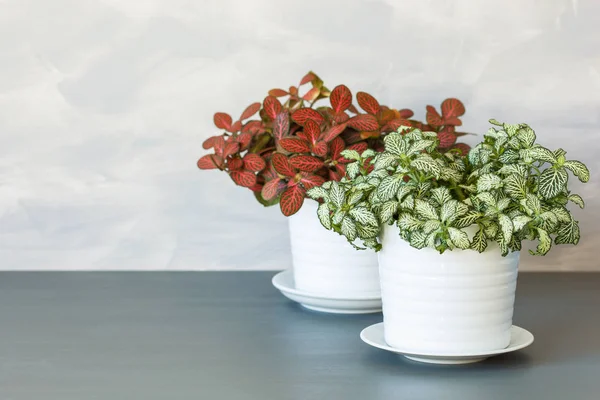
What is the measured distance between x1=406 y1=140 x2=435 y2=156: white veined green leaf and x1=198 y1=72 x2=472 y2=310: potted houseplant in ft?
0.74

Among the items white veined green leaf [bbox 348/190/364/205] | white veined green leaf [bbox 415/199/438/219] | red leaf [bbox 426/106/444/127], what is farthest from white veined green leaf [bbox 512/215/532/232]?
red leaf [bbox 426/106/444/127]

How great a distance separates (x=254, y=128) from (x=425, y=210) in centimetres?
47

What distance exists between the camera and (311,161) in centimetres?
128

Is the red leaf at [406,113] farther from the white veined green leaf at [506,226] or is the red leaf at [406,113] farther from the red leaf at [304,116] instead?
the white veined green leaf at [506,226]

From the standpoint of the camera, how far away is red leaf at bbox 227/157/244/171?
54.6 inches

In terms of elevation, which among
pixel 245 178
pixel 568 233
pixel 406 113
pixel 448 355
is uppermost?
pixel 406 113

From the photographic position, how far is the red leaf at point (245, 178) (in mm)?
1367

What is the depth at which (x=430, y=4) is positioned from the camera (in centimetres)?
169

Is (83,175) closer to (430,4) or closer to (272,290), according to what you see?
(272,290)

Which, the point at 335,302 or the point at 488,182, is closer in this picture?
the point at 488,182

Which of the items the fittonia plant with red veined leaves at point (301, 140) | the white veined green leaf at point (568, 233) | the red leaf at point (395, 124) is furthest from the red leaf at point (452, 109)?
the white veined green leaf at point (568, 233)

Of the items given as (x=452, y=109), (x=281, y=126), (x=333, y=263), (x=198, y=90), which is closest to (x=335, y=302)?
(x=333, y=263)

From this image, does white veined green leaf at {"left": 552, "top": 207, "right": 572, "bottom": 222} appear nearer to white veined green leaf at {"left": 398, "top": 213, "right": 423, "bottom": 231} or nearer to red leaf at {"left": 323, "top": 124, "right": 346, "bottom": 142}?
white veined green leaf at {"left": 398, "top": 213, "right": 423, "bottom": 231}

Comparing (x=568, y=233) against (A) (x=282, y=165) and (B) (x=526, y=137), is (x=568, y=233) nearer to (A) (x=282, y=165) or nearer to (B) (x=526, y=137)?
(B) (x=526, y=137)
